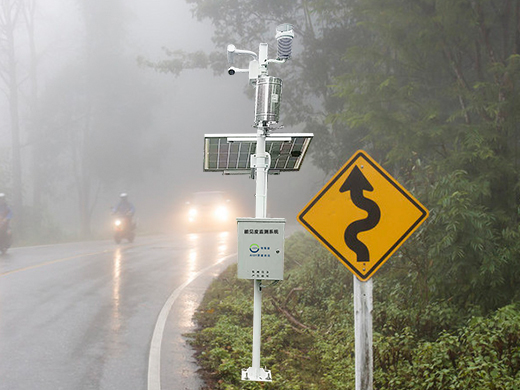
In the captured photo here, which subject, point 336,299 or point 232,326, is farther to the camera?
point 336,299

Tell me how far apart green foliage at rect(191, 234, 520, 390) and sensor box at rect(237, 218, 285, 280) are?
1.43m

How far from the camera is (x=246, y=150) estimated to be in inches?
282

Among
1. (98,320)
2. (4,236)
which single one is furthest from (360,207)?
(4,236)

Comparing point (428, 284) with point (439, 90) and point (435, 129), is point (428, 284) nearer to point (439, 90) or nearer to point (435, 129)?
point (435, 129)

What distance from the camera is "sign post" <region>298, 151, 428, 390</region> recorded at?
4.32 metres

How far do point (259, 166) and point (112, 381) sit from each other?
342 cm

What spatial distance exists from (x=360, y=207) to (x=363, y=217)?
9 cm

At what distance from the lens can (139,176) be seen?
47.7 metres

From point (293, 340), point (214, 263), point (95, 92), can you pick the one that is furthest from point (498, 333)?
point (95, 92)

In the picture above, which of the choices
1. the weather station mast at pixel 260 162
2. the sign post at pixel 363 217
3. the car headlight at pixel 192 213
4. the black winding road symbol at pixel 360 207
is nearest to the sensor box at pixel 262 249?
the weather station mast at pixel 260 162

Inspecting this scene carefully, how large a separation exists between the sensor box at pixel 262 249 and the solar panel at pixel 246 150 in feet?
3.57

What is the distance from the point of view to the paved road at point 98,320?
677 centimetres

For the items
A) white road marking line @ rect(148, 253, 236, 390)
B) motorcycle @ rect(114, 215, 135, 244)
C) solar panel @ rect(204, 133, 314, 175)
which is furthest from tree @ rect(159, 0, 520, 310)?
motorcycle @ rect(114, 215, 135, 244)

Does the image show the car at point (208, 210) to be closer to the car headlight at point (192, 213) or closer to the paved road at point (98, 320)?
the car headlight at point (192, 213)
